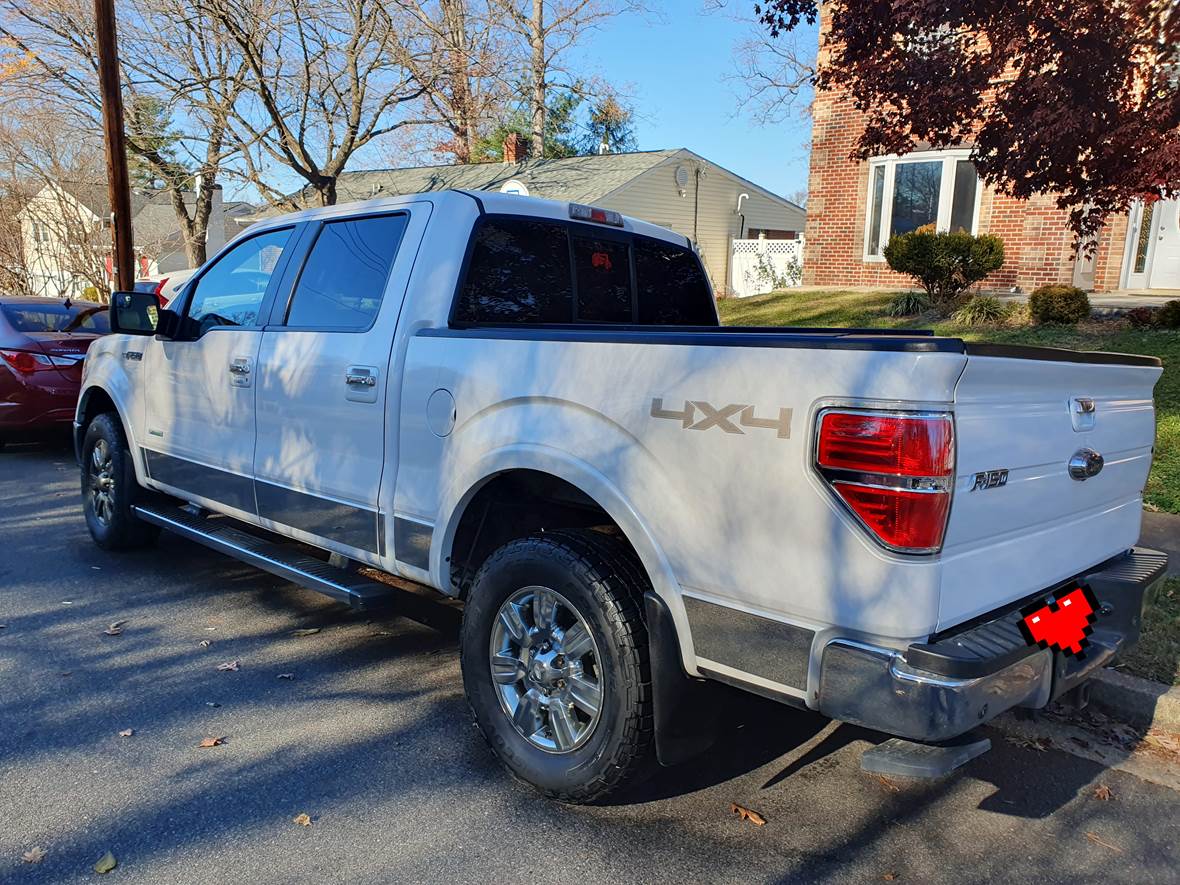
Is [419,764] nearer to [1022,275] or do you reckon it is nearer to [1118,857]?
[1118,857]

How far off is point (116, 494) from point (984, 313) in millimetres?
10957

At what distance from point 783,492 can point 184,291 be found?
165 inches

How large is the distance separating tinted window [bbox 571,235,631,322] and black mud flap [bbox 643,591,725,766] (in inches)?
72.1

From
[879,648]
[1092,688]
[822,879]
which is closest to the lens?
[879,648]

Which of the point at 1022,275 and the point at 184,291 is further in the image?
the point at 1022,275

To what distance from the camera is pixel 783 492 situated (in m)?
2.40

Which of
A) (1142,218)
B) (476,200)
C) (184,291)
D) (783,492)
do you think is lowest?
(783,492)

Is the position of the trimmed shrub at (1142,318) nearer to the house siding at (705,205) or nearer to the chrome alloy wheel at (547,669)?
the chrome alloy wheel at (547,669)

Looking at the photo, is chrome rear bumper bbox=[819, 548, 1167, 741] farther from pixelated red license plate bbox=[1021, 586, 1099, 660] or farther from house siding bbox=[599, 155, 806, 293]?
house siding bbox=[599, 155, 806, 293]

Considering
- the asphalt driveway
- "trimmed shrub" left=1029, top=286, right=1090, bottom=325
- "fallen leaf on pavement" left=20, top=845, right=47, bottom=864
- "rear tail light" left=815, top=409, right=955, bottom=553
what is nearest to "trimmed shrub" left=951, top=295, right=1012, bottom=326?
"trimmed shrub" left=1029, top=286, right=1090, bottom=325

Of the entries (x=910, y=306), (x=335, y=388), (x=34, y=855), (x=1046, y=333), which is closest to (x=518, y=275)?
(x=335, y=388)

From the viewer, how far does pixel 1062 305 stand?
1173cm

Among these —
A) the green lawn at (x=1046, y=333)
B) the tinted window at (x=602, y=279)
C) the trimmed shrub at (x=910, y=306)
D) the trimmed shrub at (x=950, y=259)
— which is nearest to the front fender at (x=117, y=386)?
the tinted window at (x=602, y=279)

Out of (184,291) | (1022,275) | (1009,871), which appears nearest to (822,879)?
(1009,871)
